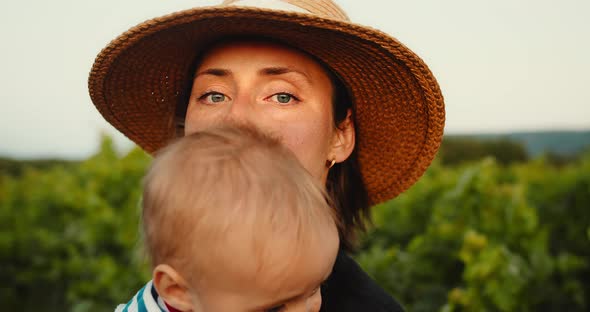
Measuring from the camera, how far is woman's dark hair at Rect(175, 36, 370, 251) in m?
2.39

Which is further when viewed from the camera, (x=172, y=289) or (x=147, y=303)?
(x=147, y=303)

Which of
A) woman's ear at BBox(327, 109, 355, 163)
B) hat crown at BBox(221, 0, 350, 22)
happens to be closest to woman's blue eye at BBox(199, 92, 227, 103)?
hat crown at BBox(221, 0, 350, 22)

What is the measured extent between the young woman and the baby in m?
0.41

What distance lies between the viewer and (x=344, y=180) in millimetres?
2707

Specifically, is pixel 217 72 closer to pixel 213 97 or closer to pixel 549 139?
pixel 213 97

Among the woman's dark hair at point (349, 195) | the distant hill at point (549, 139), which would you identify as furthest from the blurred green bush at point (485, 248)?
the distant hill at point (549, 139)

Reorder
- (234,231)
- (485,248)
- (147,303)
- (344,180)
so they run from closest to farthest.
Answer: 1. (234,231)
2. (147,303)
3. (344,180)
4. (485,248)

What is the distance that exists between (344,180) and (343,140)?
0.28 metres

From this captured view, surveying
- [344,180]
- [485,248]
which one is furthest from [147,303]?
[485,248]

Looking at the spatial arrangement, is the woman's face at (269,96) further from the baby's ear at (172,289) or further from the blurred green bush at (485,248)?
the blurred green bush at (485,248)

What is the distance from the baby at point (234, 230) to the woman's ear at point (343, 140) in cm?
77

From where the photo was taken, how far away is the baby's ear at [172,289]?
1542 mm

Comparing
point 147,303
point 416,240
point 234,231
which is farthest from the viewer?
point 416,240

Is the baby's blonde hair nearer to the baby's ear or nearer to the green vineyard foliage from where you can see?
the baby's ear
